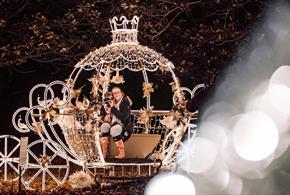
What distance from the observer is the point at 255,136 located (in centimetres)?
723

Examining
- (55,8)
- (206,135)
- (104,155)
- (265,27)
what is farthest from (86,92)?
(265,27)

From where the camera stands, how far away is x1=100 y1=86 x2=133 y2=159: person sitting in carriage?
1119 centimetres

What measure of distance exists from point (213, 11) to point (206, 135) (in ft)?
14.7

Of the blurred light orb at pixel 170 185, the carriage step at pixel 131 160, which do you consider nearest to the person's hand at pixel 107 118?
the carriage step at pixel 131 160

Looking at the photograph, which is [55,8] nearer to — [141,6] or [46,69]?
[141,6]

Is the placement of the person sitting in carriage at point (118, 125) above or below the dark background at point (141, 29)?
below

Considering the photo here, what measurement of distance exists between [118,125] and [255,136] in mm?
4257

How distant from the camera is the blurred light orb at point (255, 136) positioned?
275 inches

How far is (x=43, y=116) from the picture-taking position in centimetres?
1093

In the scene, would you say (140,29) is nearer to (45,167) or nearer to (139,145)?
(139,145)

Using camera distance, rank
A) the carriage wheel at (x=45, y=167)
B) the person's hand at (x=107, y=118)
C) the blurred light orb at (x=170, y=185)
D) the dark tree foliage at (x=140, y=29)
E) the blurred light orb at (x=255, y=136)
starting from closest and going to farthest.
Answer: the blurred light orb at (x=255, y=136) → the blurred light orb at (x=170, y=185) → the person's hand at (x=107, y=118) → the carriage wheel at (x=45, y=167) → the dark tree foliage at (x=140, y=29)

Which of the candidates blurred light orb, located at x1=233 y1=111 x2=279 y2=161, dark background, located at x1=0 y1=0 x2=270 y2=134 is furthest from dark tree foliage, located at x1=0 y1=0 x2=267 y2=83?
blurred light orb, located at x1=233 y1=111 x2=279 y2=161

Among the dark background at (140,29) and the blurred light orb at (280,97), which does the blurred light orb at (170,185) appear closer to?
the blurred light orb at (280,97)

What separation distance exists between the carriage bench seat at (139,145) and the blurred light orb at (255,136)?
4.05 m
